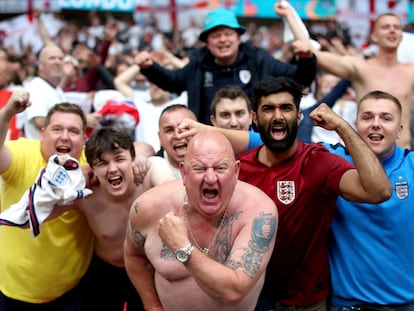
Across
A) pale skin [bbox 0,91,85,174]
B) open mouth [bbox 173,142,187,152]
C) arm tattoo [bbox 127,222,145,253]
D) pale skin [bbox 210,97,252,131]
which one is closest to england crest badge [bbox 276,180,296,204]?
arm tattoo [bbox 127,222,145,253]

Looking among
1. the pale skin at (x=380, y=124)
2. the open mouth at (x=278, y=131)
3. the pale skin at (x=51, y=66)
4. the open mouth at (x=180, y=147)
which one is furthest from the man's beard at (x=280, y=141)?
the pale skin at (x=51, y=66)

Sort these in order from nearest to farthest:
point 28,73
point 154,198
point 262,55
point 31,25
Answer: point 154,198, point 262,55, point 28,73, point 31,25

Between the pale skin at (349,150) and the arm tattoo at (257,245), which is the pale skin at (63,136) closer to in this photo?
the pale skin at (349,150)

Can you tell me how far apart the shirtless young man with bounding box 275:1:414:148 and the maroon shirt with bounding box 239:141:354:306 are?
2.16 m

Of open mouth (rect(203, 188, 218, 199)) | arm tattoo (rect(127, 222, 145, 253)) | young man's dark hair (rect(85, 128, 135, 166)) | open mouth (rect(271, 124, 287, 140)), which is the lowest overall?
arm tattoo (rect(127, 222, 145, 253))

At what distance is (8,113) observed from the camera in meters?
3.84

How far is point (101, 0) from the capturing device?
1573 cm

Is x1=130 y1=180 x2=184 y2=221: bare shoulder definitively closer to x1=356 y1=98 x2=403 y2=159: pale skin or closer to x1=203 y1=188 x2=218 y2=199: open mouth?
x1=203 y1=188 x2=218 y2=199: open mouth

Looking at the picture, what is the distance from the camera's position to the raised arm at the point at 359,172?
127 inches

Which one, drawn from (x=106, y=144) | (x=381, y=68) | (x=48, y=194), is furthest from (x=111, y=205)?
(x=381, y=68)

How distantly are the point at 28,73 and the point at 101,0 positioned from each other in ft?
16.2

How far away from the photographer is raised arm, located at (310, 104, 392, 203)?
322 centimetres

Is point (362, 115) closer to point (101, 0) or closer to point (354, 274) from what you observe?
point (354, 274)

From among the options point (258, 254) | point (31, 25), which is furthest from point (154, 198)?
point (31, 25)
